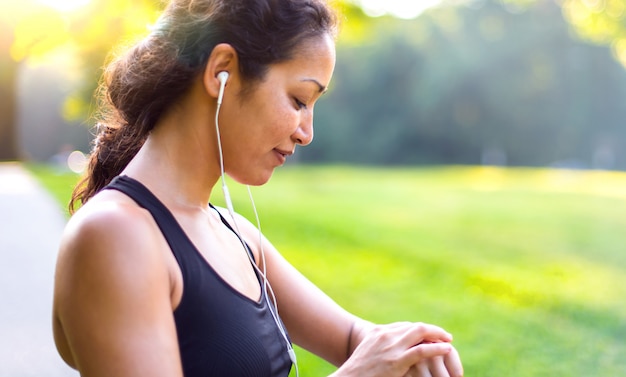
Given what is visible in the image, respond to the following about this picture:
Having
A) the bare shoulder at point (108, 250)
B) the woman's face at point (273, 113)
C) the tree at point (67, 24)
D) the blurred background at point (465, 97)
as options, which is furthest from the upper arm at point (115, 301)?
the blurred background at point (465, 97)

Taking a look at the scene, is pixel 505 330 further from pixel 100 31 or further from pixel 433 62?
pixel 433 62

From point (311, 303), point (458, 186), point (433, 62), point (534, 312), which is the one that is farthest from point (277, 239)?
point (433, 62)

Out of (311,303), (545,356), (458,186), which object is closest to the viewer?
(311,303)

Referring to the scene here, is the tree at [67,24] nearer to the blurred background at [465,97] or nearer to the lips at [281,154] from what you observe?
the lips at [281,154]

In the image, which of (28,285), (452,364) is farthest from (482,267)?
(452,364)

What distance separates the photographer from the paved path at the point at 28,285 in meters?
4.21

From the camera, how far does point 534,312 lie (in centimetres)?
614

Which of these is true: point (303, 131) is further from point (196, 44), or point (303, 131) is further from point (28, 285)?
point (28, 285)

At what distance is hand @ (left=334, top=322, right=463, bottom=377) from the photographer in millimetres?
1503

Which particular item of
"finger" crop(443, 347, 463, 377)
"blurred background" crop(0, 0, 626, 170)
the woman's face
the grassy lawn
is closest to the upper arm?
the woman's face

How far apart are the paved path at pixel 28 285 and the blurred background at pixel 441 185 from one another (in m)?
0.02

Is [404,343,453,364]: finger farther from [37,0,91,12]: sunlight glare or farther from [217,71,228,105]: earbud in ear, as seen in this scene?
[37,0,91,12]: sunlight glare

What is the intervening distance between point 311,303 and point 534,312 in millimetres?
4706

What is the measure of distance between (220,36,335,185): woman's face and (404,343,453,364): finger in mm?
445
